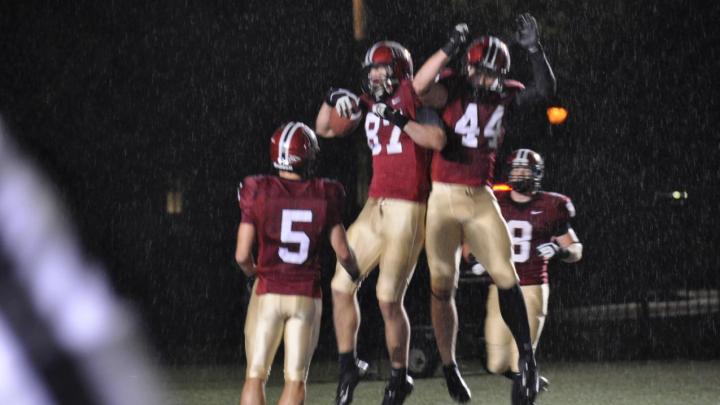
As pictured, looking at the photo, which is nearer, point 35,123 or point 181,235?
point 35,123

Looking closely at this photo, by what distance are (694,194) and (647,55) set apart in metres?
6.87

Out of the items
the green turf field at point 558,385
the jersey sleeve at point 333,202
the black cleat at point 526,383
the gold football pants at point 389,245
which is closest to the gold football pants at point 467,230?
the gold football pants at point 389,245

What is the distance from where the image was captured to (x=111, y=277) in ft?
74.5

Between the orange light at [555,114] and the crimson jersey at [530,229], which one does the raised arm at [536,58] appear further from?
the orange light at [555,114]

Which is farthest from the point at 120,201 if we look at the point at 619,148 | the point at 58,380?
the point at 619,148

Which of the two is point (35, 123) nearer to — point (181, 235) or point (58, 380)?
point (181, 235)

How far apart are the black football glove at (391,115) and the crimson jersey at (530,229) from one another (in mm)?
2240

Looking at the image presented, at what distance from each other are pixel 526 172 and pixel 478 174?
5.65 ft

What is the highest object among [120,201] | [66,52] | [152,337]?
[66,52]

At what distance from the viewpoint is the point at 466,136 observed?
35.3 ft

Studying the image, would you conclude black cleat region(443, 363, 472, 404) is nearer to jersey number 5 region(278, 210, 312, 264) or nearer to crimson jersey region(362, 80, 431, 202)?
crimson jersey region(362, 80, 431, 202)

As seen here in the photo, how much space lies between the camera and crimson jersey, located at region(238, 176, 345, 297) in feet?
30.6

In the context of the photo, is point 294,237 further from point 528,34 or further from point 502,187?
point 502,187

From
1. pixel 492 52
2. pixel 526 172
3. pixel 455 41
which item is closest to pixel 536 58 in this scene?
pixel 492 52
